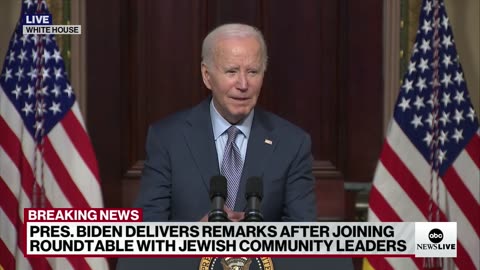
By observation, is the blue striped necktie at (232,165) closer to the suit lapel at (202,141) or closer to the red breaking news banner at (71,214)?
the suit lapel at (202,141)

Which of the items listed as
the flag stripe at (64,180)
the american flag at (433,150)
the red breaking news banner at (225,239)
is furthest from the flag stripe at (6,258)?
the american flag at (433,150)

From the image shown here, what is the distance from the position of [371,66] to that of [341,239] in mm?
1234

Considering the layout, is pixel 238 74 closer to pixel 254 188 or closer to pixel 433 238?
pixel 254 188

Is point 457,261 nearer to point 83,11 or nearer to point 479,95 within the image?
point 479,95

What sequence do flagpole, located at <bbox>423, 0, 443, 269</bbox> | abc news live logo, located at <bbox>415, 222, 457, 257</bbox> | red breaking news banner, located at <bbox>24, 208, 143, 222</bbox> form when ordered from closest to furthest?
abc news live logo, located at <bbox>415, 222, 457, 257</bbox> → red breaking news banner, located at <bbox>24, 208, 143, 222</bbox> → flagpole, located at <bbox>423, 0, 443, 269</bbox>

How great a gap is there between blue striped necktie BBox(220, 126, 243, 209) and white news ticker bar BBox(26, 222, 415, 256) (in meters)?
0.18

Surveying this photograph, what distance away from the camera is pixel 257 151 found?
7.74ft

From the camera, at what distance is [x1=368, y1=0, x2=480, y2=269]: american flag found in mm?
3102

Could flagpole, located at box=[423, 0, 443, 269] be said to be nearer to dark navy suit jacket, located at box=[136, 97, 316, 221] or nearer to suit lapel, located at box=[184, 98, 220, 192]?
dark navy suit jacket, located at box=[136, 97, 316, 221]

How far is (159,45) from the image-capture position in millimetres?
3402

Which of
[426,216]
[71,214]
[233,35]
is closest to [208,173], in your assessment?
[233,35]

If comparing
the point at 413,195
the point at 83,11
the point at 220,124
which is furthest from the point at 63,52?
the point at 413,195

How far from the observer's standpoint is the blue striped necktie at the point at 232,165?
2316mm

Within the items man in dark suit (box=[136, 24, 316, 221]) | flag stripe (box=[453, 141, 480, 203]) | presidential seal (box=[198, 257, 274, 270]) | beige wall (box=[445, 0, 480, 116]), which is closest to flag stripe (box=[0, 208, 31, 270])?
man in dark suit (box=[136, 24, 316, 221])
